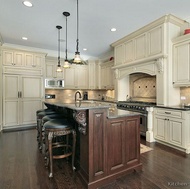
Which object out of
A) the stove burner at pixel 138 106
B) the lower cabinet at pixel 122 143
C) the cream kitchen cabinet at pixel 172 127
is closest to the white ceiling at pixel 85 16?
the stove burner at pixel 138 106

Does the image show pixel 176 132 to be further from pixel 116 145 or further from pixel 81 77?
pixel 81 77

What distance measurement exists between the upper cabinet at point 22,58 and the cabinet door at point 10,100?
1.67ft

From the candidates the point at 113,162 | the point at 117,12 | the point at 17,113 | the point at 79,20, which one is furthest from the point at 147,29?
the point at 17,113

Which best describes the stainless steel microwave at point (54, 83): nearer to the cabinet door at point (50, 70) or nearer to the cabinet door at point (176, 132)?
the cabinet door at point (50, 70)

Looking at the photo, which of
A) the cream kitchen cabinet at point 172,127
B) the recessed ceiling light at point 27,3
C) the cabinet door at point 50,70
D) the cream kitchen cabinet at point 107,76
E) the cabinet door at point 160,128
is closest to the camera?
the recessed ceiling light at point 27,3

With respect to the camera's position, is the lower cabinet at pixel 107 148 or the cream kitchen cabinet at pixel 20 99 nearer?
the lower cabinet at pixel 107 148

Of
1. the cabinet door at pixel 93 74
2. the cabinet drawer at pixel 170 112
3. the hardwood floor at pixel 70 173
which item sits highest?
the cabinet door at pixel 93 74

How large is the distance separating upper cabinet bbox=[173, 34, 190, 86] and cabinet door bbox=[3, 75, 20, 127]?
4938 millimetres

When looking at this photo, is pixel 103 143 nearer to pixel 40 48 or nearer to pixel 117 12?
pixel 117 12

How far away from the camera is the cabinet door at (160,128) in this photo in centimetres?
322

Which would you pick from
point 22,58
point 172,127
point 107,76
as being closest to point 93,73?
point 107,76

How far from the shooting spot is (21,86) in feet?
16.2

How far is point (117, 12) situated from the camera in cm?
307

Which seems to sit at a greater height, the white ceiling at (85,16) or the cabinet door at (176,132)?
the white ceiling at (85,16)
